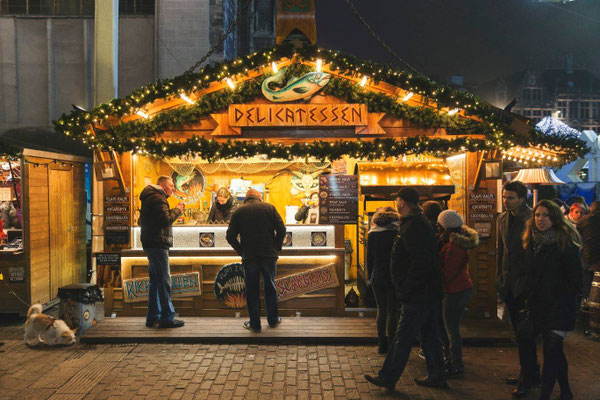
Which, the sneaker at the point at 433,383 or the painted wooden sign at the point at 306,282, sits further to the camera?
the painted wooden sign at the point at 306,282

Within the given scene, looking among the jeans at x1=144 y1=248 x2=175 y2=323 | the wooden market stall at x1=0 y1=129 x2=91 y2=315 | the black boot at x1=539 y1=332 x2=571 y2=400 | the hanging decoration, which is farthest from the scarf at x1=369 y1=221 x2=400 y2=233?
the wooden market stall at x1=0 y1=129 x2=91 y2=315

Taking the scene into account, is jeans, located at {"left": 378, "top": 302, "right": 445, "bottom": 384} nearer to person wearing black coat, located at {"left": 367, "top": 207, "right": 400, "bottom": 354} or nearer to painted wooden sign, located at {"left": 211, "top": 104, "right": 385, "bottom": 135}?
person wearing black coat, located at {"left": 367, "top": 207, "right": 400, "bottom": 354}

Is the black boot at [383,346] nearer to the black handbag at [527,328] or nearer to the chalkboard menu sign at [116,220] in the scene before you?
the black handbag at [527,328]

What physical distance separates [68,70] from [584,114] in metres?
67.2

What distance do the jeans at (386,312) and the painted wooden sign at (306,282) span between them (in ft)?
5.08

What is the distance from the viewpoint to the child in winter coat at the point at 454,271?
15.5 ft

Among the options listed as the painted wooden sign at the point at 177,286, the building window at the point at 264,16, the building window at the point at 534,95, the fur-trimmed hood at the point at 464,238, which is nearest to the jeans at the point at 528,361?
the fur-trimmed hood at the point at 464,238

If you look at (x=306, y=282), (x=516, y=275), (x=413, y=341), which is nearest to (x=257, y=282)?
(x=306, y=282)

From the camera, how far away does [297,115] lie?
23.2 ft

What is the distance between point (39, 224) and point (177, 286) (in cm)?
282

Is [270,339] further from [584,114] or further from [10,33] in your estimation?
[584,114]

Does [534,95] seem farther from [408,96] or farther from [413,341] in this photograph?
[413,341]

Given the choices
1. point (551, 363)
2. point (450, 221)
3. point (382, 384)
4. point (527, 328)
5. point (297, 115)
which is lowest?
point (382, 384)

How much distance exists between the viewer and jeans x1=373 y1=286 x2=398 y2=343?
5.44 m
